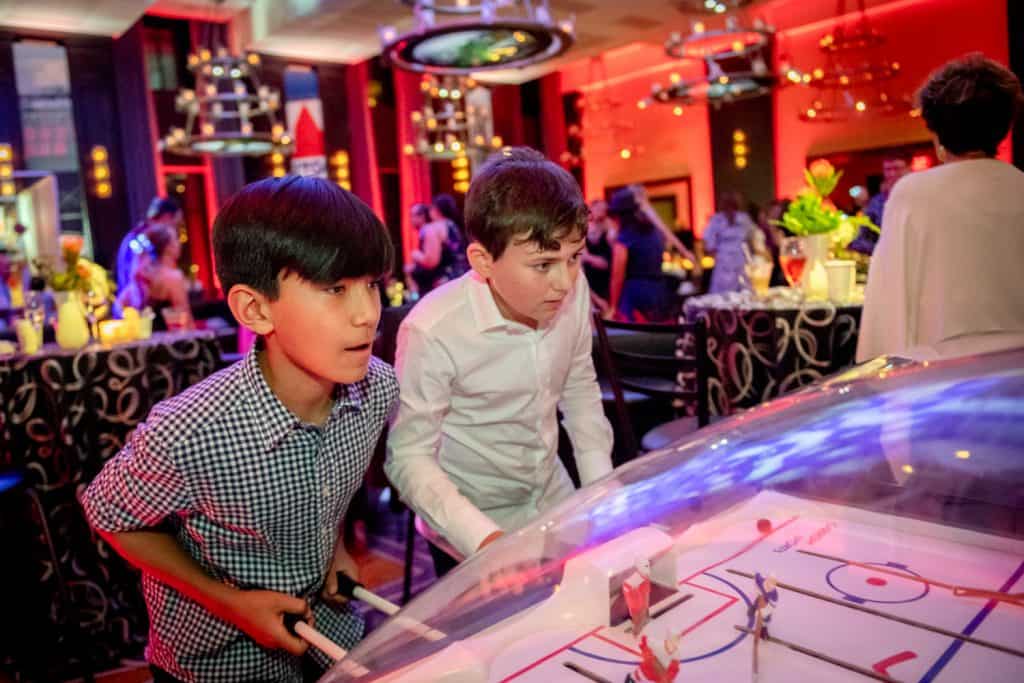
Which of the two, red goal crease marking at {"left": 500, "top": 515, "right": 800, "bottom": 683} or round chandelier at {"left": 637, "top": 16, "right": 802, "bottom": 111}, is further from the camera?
round chandelier at {"left": 637, "top": 16, "right": 802, "bottom": 111}

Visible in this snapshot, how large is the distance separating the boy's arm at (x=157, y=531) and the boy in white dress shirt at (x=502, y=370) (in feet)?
1.10

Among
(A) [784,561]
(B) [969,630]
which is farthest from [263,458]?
(B) [969,630]

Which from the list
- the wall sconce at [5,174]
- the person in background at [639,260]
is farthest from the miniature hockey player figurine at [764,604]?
the wall sconce at [5,174]

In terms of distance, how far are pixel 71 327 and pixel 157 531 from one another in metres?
2.48

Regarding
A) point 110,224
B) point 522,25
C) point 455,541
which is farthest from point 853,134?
point 455,541

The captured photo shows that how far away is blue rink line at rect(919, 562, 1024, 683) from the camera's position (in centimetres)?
67

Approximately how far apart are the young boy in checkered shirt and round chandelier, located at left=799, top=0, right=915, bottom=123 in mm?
5909

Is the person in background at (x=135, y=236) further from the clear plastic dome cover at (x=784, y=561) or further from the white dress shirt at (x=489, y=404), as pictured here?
the clear plastic dome cover at (x=784, y=561)

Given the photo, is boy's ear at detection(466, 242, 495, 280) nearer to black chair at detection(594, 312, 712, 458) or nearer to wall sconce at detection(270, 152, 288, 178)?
black chair at detection(594, 312, 712, 458)

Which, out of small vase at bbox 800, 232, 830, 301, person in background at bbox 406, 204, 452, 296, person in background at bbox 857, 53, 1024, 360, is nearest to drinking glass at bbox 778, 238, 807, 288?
small vase at bbox 800, 232, 830, 301

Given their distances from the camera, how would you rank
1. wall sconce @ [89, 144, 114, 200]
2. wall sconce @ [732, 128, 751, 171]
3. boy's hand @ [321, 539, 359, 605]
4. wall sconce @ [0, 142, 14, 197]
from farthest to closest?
wall sconce @ [732, 128, 751, 171] → wall sconce @ [89, 144, 114, 200] → wall sconce @ [0, 142, 14, 197] → boy's hand @ [321, 539, 359, 605]

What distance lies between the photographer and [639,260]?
6219mm

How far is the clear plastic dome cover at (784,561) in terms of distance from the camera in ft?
2.33

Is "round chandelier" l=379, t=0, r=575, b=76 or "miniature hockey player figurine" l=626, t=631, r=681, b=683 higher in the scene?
"round chandelier" l=379, t=0, r=575, b=76
